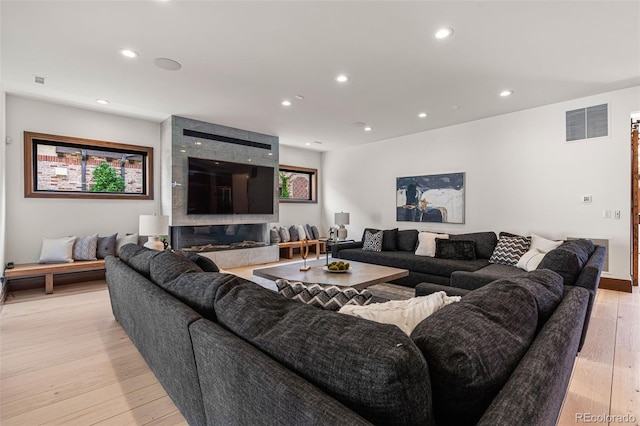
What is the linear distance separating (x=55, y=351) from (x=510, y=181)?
5.87m

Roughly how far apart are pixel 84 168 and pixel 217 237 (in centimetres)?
235

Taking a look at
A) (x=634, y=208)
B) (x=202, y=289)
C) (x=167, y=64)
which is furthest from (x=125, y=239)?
(x=634, y=208)

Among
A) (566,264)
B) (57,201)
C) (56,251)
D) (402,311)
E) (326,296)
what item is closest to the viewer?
(402,311)

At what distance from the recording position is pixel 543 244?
12.6ft

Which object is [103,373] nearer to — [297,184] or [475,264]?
[475,264]

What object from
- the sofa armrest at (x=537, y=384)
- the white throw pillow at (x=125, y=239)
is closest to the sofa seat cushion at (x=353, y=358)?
the sofa armrest at (x=537, y=384)

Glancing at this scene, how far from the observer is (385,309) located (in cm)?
114

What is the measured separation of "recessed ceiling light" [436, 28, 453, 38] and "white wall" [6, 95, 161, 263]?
4806 millimetres

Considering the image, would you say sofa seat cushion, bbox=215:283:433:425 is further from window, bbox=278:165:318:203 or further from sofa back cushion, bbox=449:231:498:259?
window, bbox=278:165:318:203

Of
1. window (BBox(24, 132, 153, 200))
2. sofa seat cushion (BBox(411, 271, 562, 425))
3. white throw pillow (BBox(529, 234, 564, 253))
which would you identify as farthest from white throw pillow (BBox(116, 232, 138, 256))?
white throw pillow (BBox(529, 234, 564, 253))

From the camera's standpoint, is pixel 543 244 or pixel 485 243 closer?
pixel 543 244

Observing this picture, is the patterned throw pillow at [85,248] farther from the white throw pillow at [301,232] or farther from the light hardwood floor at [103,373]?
the white throw pillow at [301,232]

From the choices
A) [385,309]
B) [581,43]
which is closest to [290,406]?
[385,309]

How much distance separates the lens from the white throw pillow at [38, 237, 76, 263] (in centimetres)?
419
